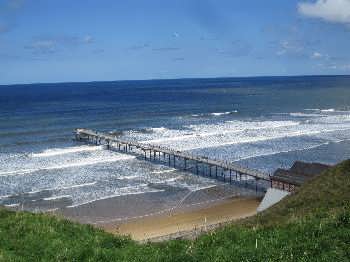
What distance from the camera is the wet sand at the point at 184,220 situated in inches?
1206

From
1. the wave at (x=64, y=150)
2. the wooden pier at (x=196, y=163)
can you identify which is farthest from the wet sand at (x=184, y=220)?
the wave at (x=64, y=150)

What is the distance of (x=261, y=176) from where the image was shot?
40.9 meters

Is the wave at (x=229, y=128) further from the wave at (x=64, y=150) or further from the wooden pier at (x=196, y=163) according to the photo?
the wave at (x=64, y=150)

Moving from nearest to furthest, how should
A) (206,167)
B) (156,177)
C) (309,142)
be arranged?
(156,177) < (206,167) < (309,142)

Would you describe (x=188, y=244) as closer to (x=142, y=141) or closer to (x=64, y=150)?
(x=64, y=150)

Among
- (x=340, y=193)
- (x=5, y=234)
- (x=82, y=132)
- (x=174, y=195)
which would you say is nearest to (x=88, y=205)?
(x=174, y=195)

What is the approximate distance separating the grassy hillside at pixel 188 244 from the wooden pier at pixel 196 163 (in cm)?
2730

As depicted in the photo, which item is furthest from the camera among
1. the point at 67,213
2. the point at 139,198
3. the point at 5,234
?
the point at 139,198

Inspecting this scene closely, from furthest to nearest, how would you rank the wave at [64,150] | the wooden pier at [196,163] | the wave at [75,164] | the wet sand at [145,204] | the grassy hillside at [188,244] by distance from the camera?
the wave at [64,150] → the wave at [75,164] → the wooden pier at [196,163] → the wet sand at [145,204] → the grassy hillside at [188,244]

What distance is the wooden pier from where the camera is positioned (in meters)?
42.7

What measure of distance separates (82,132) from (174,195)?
30.3 meters

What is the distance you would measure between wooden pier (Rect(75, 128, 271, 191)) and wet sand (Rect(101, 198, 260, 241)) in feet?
17.1

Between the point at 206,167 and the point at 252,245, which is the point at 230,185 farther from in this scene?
the point at 252,245

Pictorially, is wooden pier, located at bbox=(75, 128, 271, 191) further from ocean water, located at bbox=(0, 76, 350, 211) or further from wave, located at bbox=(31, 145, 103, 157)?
wave, located at bbox=(31, 145, 103, 157)
